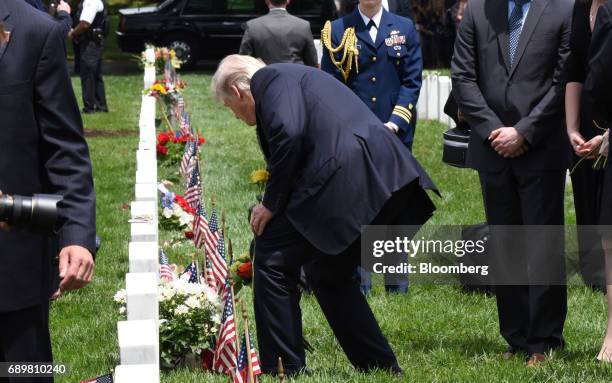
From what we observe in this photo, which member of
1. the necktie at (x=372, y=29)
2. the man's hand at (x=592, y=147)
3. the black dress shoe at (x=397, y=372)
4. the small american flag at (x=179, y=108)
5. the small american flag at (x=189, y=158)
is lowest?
the small american flag at (x=179, y=108)

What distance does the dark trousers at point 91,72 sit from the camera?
2039cm

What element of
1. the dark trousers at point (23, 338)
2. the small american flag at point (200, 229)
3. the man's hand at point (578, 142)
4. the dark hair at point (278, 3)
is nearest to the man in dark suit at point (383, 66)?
the small american flag at point (200, 229)

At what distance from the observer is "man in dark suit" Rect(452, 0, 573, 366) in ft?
20.6

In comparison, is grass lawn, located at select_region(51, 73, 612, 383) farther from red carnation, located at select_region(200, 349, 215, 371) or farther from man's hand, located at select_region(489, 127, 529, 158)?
man's hand, located at select_region(489, 127, 529, 158)

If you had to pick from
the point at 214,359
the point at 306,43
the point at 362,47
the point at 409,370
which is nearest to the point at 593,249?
the point at 362,47

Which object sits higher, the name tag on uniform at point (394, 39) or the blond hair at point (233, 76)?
the blond hair at point (233, 76)

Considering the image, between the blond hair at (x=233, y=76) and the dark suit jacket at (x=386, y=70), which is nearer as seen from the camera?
the blond hair at (x=233, y=76)

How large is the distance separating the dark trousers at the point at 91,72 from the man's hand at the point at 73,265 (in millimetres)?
16683

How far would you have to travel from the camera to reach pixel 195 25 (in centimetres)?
2903

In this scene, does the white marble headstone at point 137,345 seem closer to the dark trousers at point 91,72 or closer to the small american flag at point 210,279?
the small american flag at point 210,279

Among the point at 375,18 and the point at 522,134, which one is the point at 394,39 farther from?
the point at 522,134

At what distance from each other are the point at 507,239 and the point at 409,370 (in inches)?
35.3

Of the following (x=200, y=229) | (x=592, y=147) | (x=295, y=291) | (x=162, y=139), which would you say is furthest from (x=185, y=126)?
(x=592, y=147)

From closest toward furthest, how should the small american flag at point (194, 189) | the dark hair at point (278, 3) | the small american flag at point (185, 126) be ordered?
the small american flag at point (194, 189), the dark hair at point (278, 3), the small american flag at point (185, 126)
